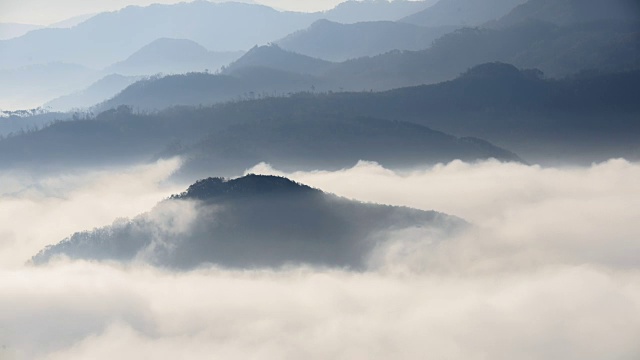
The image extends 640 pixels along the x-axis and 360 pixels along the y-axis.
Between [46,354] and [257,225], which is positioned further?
[257,225]

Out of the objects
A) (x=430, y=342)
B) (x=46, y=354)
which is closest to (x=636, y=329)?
(x=430, y=342)

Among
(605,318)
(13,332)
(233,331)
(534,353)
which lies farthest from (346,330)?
(13,332)

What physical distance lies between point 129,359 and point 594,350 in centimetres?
8565

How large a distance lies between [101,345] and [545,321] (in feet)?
289

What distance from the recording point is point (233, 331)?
653 ft

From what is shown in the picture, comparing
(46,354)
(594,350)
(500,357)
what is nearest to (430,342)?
(500,357)

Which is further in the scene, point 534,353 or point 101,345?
point 101,345

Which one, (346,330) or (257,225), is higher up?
(257,225)

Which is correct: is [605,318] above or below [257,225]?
below

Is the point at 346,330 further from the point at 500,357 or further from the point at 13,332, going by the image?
the point at 13,332

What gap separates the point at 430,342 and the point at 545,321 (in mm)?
24921

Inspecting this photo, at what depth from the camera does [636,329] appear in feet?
614

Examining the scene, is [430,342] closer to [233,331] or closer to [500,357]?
[500,357]

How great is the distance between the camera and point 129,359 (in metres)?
185
